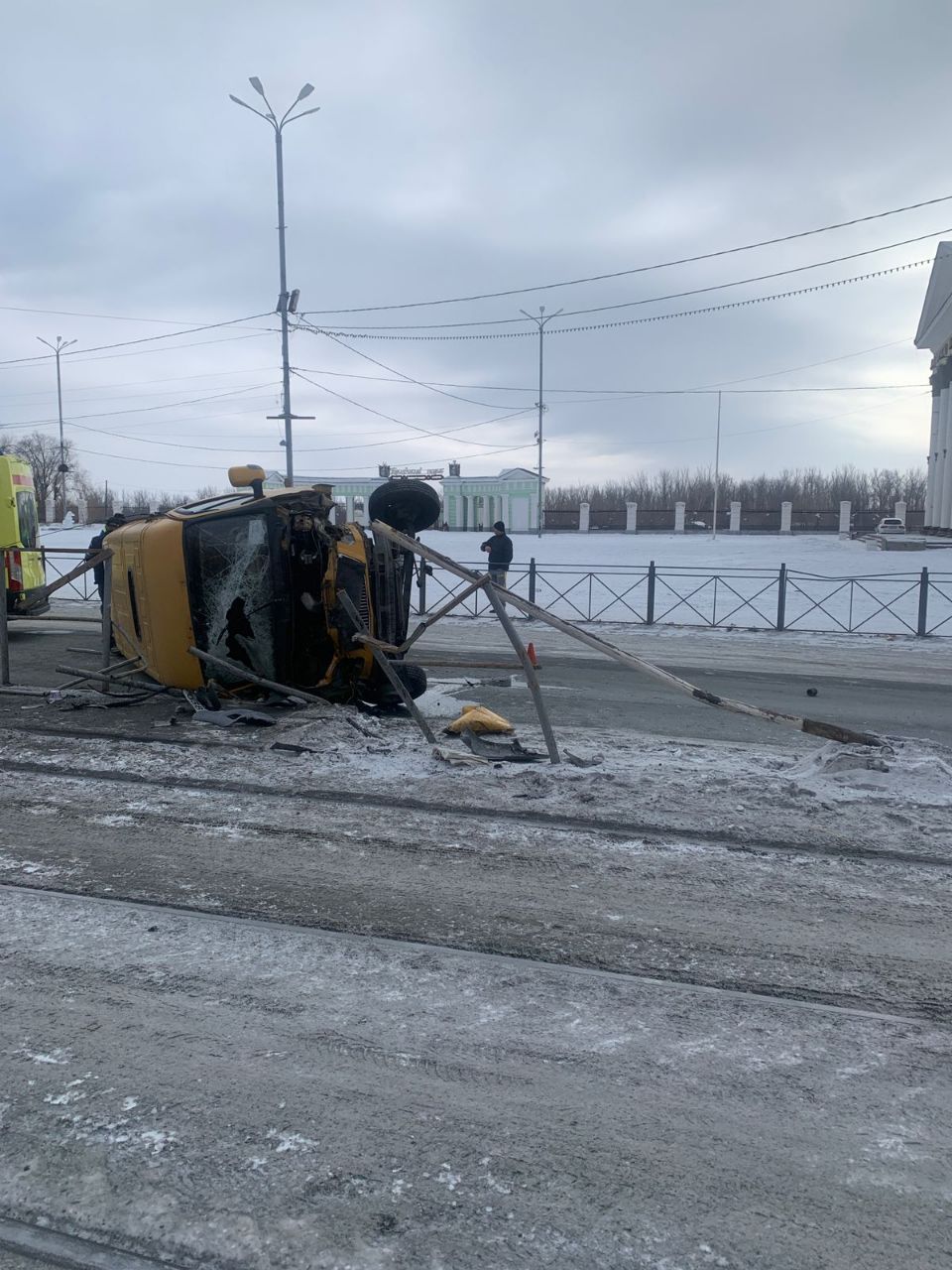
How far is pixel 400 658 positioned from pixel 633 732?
2.18 m

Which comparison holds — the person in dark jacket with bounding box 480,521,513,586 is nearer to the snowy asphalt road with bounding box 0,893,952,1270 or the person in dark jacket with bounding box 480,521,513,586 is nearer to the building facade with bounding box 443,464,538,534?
the snowy asphalt road with bounding box 0,893,952,1270

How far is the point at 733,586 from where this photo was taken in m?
24.5

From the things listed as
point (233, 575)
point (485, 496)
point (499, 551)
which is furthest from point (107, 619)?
point (485, 496)

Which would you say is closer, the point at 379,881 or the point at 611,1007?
the point at 611,1007

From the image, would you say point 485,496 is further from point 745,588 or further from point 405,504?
point 405,504

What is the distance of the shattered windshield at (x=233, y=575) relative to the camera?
26.7ft

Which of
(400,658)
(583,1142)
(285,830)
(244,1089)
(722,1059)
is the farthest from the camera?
(400,658)

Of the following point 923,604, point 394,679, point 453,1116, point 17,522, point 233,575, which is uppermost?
point 17,522

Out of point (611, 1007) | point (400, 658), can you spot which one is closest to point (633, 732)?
point (400, 658)

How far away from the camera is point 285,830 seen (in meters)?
5.65

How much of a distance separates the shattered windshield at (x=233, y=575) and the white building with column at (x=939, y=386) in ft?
130

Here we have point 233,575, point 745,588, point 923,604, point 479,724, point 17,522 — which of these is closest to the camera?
point 479,724

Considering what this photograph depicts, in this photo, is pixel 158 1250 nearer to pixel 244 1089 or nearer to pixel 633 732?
pixel 244 1089

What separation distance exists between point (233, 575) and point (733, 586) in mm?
18554
